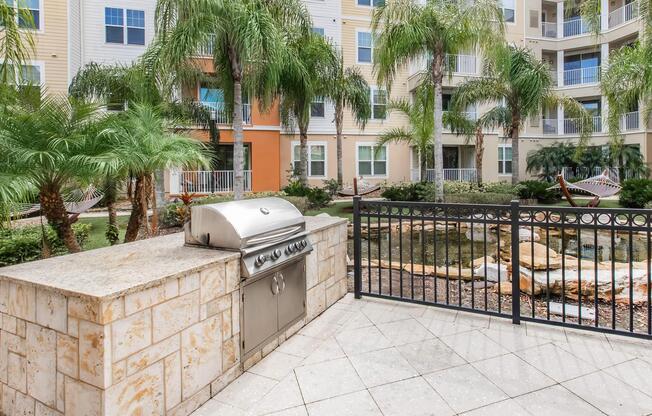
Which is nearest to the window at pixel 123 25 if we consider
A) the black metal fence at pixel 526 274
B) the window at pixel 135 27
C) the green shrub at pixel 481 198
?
the window at pixel 135 27

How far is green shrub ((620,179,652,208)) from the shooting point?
14555 millimetres

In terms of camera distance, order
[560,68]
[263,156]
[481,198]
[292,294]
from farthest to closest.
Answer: [560,68]
[263,156]
[481,198]
[292,294]

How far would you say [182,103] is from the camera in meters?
13.1

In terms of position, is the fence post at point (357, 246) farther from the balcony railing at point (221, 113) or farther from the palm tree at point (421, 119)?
the palm tree at point (421, 119)

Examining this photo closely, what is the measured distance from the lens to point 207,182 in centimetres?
1905

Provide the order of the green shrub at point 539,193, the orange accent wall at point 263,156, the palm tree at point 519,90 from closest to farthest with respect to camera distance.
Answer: the palm tree at point 519,90 → the green shrub at point 539,193 → the orange accent wall at point 263,156

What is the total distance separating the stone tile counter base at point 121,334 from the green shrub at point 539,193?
17227mm

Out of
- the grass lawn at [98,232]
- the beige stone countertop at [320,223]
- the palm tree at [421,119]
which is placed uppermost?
the palm tree at [421,119]

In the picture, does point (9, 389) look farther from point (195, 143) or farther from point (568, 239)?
point (568, 239)

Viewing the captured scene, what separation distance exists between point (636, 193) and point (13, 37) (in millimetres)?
18219

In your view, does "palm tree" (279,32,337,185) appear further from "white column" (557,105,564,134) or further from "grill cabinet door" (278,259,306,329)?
"white column" (557,105,564,134)

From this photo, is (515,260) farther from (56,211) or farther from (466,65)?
(466,65)

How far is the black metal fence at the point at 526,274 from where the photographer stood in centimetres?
372

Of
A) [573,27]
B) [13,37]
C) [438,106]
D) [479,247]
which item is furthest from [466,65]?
[13,37]
